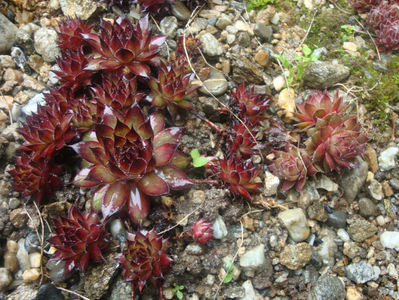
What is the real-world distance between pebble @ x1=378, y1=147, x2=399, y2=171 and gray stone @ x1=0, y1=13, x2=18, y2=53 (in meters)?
3.75

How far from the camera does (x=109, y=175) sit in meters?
2.46

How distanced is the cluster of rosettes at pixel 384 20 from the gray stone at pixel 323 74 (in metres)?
0.61

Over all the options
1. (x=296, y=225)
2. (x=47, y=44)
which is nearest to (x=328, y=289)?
(x=296, y=225)

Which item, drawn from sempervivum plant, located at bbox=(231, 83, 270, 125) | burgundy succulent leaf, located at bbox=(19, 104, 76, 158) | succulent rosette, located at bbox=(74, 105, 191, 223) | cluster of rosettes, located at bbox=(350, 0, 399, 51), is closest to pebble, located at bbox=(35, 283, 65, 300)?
succulent rosette, located at bbox=(74, 105, 191, 223)

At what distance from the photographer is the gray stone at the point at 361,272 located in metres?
2.65

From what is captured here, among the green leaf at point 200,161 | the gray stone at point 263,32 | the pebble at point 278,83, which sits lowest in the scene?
the green leaf at point 200,161

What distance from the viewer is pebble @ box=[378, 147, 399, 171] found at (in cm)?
304

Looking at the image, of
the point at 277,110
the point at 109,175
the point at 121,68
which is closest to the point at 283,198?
the point at 277,110

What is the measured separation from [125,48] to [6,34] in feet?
4.65

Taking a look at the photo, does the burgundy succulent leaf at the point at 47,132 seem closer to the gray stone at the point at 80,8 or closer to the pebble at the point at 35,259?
the pebble at the point at 35,259

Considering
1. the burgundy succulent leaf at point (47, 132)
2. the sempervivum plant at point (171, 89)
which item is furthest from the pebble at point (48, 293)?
the sempervivum plant at point (171, 89)

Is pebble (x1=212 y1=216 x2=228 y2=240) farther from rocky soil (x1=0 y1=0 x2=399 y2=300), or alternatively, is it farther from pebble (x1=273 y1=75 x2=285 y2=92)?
pebble (x1=273 y1=75 x2=285 y2=92)

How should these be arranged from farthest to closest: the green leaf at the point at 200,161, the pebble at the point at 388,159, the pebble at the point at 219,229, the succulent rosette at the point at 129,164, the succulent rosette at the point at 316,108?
the pebble at the point at 388,159, the succulent rosette at the point at 316,108, the green leaf at the point at 200,161, the pebble at the point at 219,229, the succulent rosette at the point at 129,164

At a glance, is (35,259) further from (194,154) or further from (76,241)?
(194,154)
